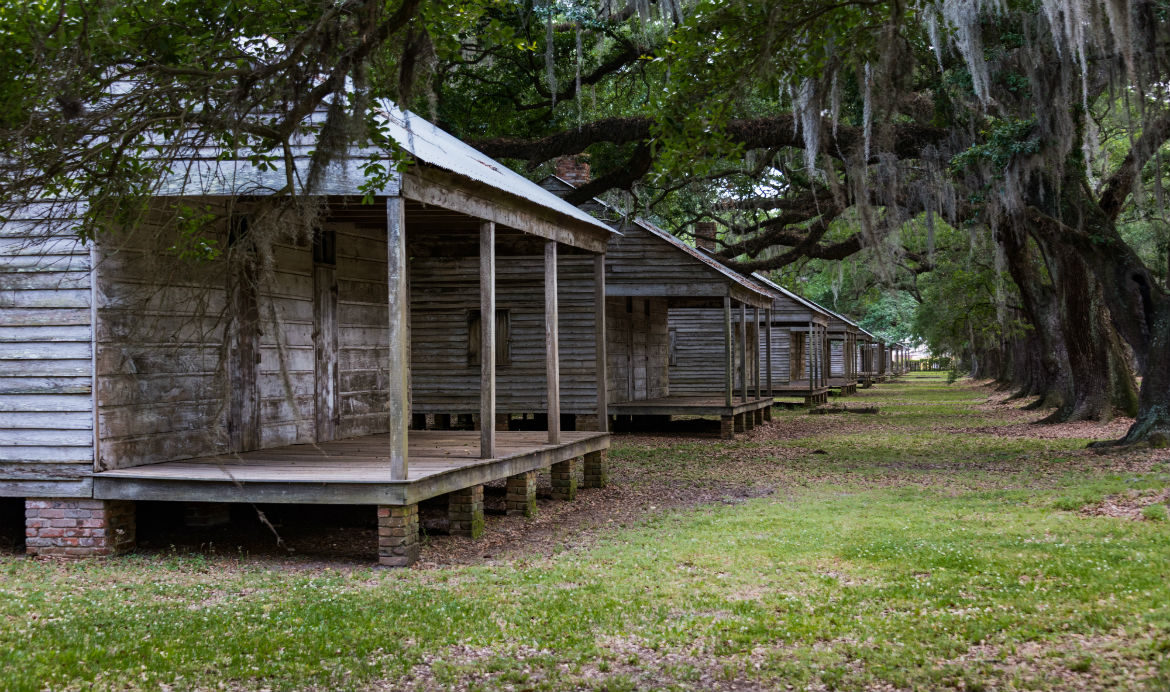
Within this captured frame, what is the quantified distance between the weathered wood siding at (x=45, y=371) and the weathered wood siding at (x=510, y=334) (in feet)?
38.2

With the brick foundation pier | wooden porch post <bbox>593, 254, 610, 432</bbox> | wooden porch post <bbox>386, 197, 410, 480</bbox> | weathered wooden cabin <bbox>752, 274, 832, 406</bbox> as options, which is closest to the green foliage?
wooden porch post <bbox>593, 254, 610, 432</bbox>

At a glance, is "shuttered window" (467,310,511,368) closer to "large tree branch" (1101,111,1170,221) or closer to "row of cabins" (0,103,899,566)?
"row of cabins" (0,103,899,566)

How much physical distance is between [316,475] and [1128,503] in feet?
27.9

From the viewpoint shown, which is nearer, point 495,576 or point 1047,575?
point 1047,575

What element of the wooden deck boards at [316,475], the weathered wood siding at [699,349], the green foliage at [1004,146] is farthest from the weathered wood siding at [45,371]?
the weathered wood siding at [699,349]

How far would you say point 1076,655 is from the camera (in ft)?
18.4

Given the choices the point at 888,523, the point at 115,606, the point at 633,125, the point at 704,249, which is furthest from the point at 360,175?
the point at 704,249

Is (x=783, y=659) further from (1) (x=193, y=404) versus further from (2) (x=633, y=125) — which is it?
(2) (x=633, y=125)

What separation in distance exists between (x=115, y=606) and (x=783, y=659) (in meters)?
4.61

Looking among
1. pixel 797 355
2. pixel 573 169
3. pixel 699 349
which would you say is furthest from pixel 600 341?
pixel 797 355

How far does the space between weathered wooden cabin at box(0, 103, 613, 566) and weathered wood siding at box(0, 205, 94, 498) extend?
0.06ft

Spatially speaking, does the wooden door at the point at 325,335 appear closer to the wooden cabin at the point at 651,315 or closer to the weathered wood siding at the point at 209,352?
the weathered wood siding at the point at 209,352

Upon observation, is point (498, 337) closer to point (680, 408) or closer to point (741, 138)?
point (680, 408)

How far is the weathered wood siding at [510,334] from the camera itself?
20516 mm
